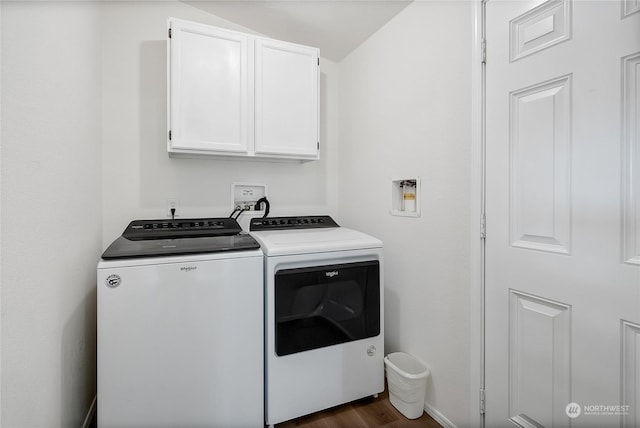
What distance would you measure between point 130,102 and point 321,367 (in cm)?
199

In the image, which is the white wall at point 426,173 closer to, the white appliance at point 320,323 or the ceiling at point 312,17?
the ceiling at point 312,17

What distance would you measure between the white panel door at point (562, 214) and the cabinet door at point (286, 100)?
3.44 feet

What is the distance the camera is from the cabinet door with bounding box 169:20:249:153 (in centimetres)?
161

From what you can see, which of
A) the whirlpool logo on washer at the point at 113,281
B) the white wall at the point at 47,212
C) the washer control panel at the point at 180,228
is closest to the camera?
the white wall at the point at 47,212

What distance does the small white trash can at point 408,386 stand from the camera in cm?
151

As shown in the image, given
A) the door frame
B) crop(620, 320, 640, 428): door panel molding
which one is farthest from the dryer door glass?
crop(620, 320, 640, 428): door panel molding

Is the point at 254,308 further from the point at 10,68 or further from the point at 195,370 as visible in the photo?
the point at 10,68

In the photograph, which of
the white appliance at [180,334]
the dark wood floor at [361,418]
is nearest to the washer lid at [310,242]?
the white appliance at [180,334]

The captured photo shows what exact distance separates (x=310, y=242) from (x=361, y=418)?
3.26ft

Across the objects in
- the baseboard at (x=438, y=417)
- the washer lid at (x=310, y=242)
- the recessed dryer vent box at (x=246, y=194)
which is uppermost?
the recessed dryer vent box at (x=246, y=194)

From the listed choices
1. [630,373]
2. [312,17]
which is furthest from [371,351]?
[312,17]

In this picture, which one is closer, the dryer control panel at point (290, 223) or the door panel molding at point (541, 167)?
the door panel molding at point (541, 167)

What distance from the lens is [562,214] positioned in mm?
1008

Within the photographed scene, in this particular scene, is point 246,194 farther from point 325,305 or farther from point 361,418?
point 361,418
